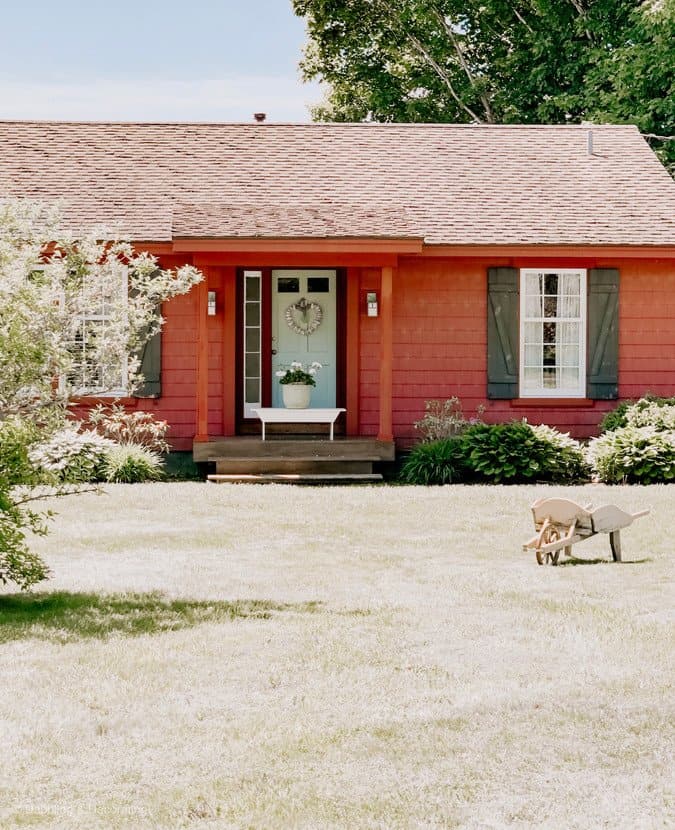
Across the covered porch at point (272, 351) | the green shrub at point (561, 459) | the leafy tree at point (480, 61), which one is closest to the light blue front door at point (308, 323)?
the covered porch at point (272, 351)

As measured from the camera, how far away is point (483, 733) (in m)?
4.43

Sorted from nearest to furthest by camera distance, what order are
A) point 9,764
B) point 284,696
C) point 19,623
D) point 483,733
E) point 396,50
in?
point 9,764, point 483,733, point 284,696, point 19,623, point 396,50

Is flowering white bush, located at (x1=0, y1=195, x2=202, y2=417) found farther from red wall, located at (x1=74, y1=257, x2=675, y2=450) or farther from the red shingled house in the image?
red wall, located at (x1=74, y1=257, x2=675, y2=450)

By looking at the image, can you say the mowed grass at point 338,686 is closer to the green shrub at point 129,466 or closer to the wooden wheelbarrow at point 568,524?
the wooden wheelbarrow at point 568,524

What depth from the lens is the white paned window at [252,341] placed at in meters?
15.8

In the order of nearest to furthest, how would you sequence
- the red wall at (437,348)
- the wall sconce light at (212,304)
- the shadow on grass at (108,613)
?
the shadow on grass at (108,613) < the wall sconce light at (212,304) < the red wall at (437,348)

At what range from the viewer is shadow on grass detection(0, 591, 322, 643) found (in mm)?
6227

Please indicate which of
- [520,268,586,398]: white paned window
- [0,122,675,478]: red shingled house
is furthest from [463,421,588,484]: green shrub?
[520,268,586,398]: white paned window

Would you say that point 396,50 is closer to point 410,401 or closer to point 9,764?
point 410,401

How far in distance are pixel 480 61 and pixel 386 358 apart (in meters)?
14.6

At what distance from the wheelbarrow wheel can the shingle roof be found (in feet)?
20.9

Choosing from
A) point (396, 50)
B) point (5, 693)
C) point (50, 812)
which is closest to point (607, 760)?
point (50, 812)

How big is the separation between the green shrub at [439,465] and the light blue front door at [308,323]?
7.63ft

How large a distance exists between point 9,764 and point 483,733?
5.59 ft
